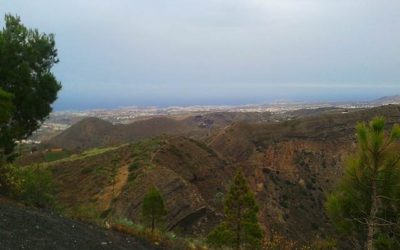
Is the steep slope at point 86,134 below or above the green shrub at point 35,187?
below

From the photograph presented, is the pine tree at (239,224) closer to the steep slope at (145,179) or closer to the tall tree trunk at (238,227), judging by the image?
the tall tree trunk at (238,227)

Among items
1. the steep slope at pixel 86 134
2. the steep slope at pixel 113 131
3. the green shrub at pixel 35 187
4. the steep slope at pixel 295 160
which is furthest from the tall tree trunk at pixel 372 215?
the steep slope at pixel 86 134

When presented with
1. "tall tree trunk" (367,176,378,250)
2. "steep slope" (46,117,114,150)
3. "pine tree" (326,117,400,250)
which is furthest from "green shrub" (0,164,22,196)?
"steep slope" (46,117,114,150)

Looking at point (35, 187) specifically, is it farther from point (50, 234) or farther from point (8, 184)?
point (50, 234)

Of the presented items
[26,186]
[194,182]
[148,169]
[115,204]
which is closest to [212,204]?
[194,182]

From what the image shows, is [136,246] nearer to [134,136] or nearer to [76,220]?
[76,220]

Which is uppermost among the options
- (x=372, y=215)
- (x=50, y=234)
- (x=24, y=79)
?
(x=24, y=79)

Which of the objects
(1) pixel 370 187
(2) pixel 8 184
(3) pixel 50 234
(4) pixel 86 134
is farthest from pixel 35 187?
(4) pixel 86 134
